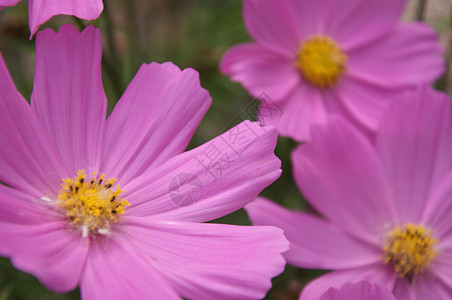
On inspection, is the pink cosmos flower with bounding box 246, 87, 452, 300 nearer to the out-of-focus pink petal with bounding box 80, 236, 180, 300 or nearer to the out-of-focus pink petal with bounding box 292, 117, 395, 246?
the out-of-focus pink petal with bounding box 292, 117, 395, 246

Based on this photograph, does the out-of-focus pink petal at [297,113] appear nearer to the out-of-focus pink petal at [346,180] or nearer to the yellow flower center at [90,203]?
the out-of-focus pink petal at [346,180]

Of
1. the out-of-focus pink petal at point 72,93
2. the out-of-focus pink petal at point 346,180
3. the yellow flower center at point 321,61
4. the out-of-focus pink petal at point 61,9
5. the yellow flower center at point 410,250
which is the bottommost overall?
the yellow flower center at point 410,250

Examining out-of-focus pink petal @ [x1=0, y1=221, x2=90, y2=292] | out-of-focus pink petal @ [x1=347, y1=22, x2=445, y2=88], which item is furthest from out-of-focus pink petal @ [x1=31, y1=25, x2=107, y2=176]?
out-of-focus pink petal @ [x1=347, y1=22, x2=445, y2=88]

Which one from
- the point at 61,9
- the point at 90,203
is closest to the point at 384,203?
the point at 90,203

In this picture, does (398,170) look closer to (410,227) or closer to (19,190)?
(410,227)

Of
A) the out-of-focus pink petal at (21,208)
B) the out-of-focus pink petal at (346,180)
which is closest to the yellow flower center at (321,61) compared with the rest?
the out-of-focus pink petal at (346,180)

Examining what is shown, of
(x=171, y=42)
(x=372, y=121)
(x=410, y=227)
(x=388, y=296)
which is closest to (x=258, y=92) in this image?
(x=372, y=121)

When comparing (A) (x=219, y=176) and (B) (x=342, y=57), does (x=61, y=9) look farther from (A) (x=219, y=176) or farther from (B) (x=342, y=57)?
(B) (x=342, y=57)
